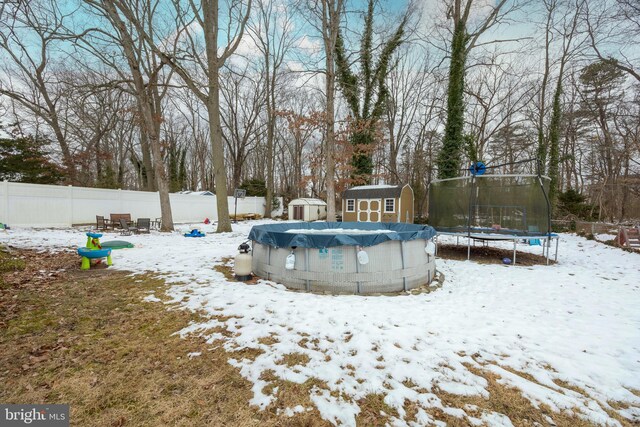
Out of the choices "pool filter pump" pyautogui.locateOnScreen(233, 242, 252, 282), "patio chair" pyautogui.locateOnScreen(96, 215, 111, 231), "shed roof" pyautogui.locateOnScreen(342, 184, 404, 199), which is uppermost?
"shed roof" pyautogui.locateOnScreen(342, 184, 404, 199)

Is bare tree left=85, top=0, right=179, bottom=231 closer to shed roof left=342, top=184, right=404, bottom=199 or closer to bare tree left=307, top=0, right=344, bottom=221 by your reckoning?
bare tree left=307, top=0, right=344, bottom=221

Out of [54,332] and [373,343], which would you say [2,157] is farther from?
[373,343]

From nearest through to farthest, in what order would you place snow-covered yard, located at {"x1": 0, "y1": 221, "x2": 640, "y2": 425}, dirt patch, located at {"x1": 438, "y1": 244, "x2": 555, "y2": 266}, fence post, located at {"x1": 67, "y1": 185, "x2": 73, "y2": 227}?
snow-covered yard, located at {"x1": 0, "y1": 221, "x2": 640, "y2": 425}, dirt patch, located at {"x1": 438, "y1": 244, "x2": 555, "y2": 266}, fence post, located at {"x1": 67, "y1": 185, "x2": 73, "y2": 227}

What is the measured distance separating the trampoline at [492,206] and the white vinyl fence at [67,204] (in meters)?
15.6

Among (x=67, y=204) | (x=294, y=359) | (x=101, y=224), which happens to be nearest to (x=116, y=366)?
(x=294, y=359)

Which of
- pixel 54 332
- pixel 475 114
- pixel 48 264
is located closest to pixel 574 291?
pixel 54 332

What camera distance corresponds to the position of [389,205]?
17.9 meters

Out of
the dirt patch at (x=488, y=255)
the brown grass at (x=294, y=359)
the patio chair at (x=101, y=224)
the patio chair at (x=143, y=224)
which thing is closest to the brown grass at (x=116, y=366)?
the brown grass at (x=294, y=359)

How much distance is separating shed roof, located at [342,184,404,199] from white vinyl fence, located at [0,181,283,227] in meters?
11.5

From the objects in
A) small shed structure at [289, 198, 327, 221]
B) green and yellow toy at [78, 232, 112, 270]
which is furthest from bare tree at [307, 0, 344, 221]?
small shed structure at [289, 198, 327, 221]

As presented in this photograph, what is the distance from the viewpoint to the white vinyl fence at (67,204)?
10.6 m

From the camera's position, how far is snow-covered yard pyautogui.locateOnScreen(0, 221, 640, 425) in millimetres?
2229

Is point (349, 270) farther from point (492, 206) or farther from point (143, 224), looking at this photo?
point (143, 224)

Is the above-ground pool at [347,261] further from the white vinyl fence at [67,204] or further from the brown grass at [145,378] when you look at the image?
the white vinyl fence at [67,204]
